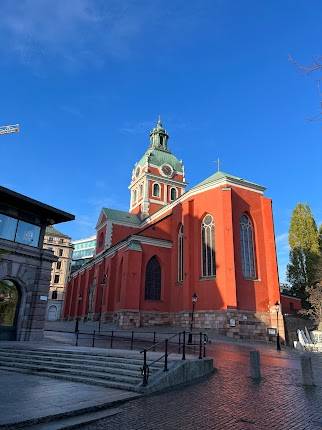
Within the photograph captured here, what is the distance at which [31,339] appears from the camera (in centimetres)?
1852

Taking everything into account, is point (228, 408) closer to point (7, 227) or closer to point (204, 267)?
point (7, 227)

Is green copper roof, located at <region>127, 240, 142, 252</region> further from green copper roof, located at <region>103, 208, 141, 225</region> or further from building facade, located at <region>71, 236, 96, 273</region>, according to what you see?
building facade, located at <region>71, 236, 96, 273</region>

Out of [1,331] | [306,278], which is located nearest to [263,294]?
[306,278]

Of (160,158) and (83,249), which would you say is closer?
(160,158)

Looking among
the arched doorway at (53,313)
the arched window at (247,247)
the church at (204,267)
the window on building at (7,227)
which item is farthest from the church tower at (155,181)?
the window on building at (7,227)

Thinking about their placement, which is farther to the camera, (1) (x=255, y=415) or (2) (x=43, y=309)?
(2) (x=43, y=309)

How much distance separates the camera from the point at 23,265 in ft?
61.7

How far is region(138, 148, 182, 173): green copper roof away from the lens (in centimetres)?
5128

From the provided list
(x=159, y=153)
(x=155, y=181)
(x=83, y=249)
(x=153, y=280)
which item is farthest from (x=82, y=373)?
(x=83, y=249)

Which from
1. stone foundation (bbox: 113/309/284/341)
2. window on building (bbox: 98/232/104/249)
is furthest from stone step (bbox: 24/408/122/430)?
window on building (bbox: 98/232/104/249)

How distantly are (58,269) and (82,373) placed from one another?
2355 inches

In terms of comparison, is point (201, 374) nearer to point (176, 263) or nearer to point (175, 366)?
point (175, 366)

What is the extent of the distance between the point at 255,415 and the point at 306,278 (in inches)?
1431

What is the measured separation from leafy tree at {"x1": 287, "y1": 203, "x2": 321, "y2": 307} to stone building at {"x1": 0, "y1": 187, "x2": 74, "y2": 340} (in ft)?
96.8
